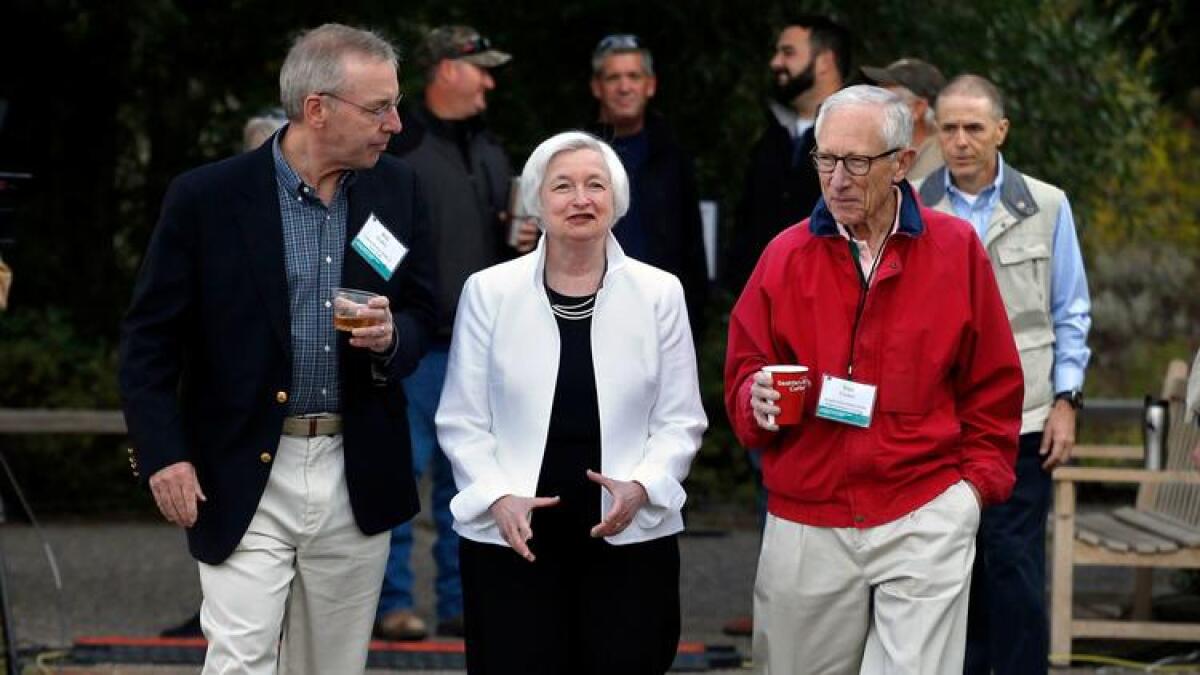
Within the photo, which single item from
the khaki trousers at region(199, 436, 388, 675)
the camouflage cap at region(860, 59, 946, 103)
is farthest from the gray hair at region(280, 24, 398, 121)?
the camouflage cap at region(860, 59, 946, 103)

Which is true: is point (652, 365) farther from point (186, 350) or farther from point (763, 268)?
point (186, 350)

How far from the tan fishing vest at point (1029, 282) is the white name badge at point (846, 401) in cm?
172

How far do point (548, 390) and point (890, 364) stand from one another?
855 mm

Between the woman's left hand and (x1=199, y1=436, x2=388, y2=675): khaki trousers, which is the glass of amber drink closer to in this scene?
(x1=199, y1=436, x2=388, y2=675): khaki trousers

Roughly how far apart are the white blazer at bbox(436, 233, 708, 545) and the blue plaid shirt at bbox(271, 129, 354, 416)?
1.18 feet

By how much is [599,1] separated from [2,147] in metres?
3.77

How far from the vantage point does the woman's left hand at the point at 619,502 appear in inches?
232

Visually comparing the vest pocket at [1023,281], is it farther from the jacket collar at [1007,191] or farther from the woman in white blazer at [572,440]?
the woman in white blazer at [572,440]

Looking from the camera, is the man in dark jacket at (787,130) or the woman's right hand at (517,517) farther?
the man in dark jacket at (787,130)

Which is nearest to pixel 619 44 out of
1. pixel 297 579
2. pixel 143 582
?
pixel 143 582

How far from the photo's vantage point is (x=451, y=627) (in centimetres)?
930

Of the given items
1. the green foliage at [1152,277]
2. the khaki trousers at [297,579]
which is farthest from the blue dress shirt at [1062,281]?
the green foliage at [1152,277]

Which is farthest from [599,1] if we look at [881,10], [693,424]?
[693,424]

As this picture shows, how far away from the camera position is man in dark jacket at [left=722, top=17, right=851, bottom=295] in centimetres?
893
